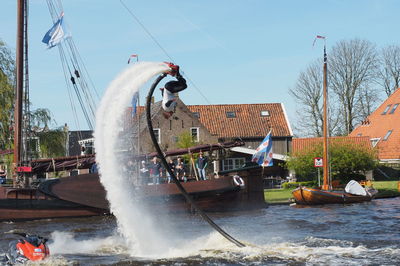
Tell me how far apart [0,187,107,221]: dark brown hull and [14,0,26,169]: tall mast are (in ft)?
7.85

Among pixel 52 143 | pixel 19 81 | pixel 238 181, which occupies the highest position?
pixel 19 81

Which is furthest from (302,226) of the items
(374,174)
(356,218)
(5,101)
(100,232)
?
(374,174)

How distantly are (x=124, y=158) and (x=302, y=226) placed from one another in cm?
954

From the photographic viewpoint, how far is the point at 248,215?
28.2m

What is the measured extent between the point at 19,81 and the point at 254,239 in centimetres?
1736

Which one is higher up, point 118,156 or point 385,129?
point 385,129

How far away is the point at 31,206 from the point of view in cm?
2834

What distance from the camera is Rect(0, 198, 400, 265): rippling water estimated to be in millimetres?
15438

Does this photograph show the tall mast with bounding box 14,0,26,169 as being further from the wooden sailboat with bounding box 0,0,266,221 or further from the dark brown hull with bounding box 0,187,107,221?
the dark brown hull with bounding box 0,187,107,221

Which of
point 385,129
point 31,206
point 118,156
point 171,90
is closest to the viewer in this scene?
point 171,90

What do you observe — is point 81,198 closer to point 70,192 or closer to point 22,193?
point 70,192

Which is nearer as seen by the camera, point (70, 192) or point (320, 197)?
point (70, 192)

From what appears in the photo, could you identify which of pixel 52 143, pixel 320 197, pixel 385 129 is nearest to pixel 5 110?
pixel 52 143

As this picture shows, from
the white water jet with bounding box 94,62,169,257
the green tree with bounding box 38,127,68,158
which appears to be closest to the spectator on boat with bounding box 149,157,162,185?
the white water jet with bounding box 94,62,169,257
